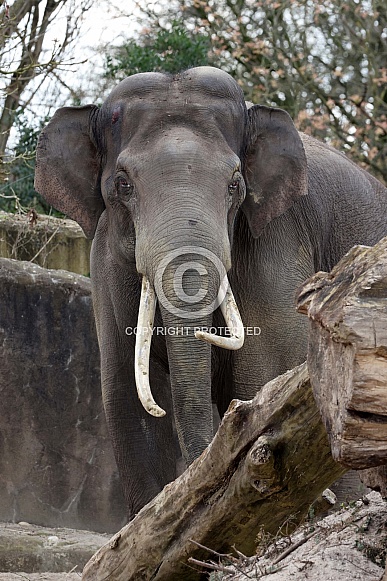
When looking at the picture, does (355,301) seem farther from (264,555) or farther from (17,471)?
(17,471)

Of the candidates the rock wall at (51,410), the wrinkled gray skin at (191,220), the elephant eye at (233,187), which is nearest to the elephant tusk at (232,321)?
the wrinkled gray skin at (191,220)

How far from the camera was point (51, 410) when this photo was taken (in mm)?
8328

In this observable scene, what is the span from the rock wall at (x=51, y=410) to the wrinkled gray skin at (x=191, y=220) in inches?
73.9

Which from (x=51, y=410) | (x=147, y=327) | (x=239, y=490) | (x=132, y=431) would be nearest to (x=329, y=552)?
(x=239, y=490)

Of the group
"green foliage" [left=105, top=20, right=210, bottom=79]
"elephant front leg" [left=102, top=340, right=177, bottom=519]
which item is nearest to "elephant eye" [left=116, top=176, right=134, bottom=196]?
"elephant front leg" [left=102, top=340, right=177, bottom=519]

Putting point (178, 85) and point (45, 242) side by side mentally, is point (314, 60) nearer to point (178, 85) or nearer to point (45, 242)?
point (45, 242)

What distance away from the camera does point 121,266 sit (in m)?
6.03

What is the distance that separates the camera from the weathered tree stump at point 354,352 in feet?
9.10

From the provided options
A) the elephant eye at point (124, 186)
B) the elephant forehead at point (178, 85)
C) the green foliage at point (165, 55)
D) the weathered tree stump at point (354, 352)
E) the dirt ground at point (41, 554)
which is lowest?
the dirt ground at point (41, 554)

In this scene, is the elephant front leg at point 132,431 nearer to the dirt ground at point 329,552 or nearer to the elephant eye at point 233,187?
→ the elephant eye at point 233,187

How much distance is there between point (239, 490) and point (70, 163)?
9.55 ft

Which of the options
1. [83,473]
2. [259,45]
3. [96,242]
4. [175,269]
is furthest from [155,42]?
[175,269]

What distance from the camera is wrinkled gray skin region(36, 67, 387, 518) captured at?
17.4 ft

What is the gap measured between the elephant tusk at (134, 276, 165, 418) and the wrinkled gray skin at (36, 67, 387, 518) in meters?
0.10
